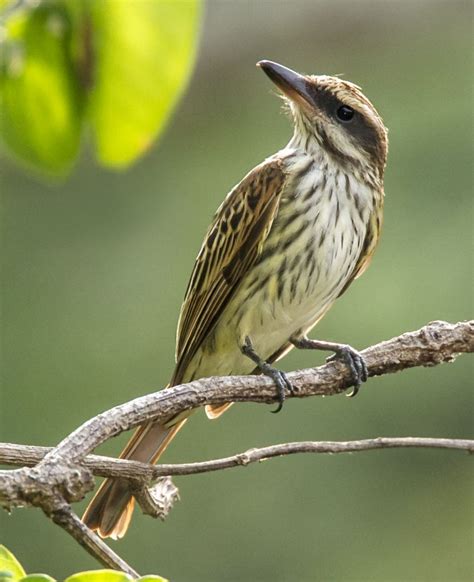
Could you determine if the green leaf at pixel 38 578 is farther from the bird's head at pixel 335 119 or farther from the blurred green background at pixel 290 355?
the blurred green background at pixel 290 355

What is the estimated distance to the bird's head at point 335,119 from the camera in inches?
151

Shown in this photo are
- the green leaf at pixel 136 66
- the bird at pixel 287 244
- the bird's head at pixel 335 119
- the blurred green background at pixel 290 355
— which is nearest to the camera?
the green leaf at pixel 136 66

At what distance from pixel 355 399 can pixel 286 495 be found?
717 millimetres

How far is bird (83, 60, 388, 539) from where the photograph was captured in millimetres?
3643

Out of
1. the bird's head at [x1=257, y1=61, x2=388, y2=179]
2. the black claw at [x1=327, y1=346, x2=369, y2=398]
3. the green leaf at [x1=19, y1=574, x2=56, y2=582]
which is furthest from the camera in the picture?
the bird's head at [x1=257, y1=61, x2=388, y2=179]

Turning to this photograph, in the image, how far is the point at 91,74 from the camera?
7.13ft

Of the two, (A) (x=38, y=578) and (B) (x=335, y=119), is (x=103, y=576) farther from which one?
(B) (x=335, y=119)

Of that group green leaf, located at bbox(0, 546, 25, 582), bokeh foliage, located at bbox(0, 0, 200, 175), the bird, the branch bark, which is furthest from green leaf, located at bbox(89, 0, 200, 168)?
the bird

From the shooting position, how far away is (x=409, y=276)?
7129 millimetres

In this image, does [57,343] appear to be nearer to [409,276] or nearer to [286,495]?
[286,495]

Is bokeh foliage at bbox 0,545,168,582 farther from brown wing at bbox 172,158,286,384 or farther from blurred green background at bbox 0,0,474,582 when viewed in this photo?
blurred green background at bbox 0,0,474,582

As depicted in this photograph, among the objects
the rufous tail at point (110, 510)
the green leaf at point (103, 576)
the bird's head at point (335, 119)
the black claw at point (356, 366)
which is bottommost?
the rufous tail at point (110, 510)

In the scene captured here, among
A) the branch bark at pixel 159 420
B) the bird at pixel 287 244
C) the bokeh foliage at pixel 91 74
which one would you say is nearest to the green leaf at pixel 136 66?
the bokeh foliage at pixel 91 74

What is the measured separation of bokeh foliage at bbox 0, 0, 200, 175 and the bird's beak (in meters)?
1.50
